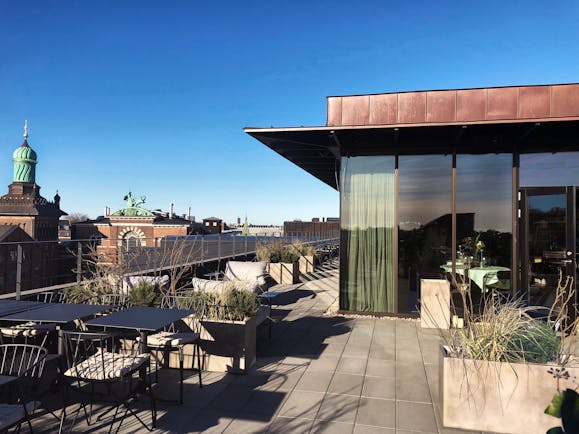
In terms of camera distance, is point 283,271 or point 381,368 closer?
point 381,368

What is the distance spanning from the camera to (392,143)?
6176mm

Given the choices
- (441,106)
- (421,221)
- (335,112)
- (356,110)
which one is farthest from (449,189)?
(335,112)

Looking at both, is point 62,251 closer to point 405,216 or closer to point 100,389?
point 100,389

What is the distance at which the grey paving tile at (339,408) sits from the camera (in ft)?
9.46

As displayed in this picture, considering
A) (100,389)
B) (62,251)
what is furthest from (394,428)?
(62,251)

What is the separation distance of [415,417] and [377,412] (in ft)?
0.88

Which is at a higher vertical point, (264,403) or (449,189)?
(449,189)

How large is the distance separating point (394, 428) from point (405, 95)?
4.78m

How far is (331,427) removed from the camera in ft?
9.00

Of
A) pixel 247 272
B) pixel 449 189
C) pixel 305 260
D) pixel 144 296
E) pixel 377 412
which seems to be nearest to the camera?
pixel 377 412

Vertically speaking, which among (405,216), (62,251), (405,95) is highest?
(405,95)

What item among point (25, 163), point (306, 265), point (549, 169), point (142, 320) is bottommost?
point (306, 265)

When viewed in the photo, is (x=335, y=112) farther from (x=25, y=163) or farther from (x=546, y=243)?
(x=25, y=163)

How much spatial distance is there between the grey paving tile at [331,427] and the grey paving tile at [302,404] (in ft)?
0.38
